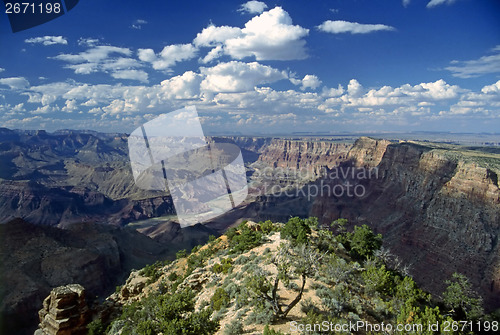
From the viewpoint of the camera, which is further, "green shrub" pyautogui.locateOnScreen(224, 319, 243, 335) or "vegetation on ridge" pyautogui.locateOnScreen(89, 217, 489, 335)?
"vegetation on ridge" pyautogui.locateOnScreen(89, 217, 489, 335)

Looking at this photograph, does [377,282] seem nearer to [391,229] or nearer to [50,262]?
[50,262]

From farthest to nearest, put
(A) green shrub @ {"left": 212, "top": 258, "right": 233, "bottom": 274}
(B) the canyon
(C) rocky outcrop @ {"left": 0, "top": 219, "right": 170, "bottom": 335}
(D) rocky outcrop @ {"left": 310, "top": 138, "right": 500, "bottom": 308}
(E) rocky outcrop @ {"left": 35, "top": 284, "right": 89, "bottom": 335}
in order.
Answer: (D) rocky outcrop @ {"left": 310, "top": 138, "right": 500, "bottom": 308} → (B) the canyon → (C) rocky outcrop @ {"left": 0, "top": 219, "right": 170, "bottom": 335} → (A) green shrub @ {"left": 212, "top": 258, "right": 233, "bottom": 274} → (E) rocky outcrop @ {"left": 35, "top": 284, "right": 89, "bottom": 335}

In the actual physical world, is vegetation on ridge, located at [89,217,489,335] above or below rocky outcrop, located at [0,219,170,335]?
above

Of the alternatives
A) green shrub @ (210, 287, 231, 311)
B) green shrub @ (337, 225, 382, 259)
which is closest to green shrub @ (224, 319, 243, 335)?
green shrub @ (210, 287, 231, 311)

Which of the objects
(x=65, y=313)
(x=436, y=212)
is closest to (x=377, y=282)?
(x=65, y=313)

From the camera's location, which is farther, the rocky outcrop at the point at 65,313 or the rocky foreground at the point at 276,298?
the rocky outcrop at the point at 65,313

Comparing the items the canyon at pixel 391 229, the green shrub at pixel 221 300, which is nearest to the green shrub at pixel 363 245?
the canyon at pixel 391 229

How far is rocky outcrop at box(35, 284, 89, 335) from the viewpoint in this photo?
22453mm

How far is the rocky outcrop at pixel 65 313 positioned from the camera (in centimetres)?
2245

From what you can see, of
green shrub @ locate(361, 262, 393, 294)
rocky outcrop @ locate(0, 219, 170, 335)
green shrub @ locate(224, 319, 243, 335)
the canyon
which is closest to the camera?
green shrub @ locate(224, 319, 243, 335)

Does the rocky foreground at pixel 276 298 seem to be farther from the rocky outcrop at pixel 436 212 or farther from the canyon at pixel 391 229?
the rocky outcrop at pixel 436 212

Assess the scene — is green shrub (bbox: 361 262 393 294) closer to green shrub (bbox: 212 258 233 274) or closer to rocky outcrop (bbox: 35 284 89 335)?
green shrub (bbox: 212 258 233 274)

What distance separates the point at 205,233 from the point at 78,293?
8351 centimetres

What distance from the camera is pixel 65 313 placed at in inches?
896
